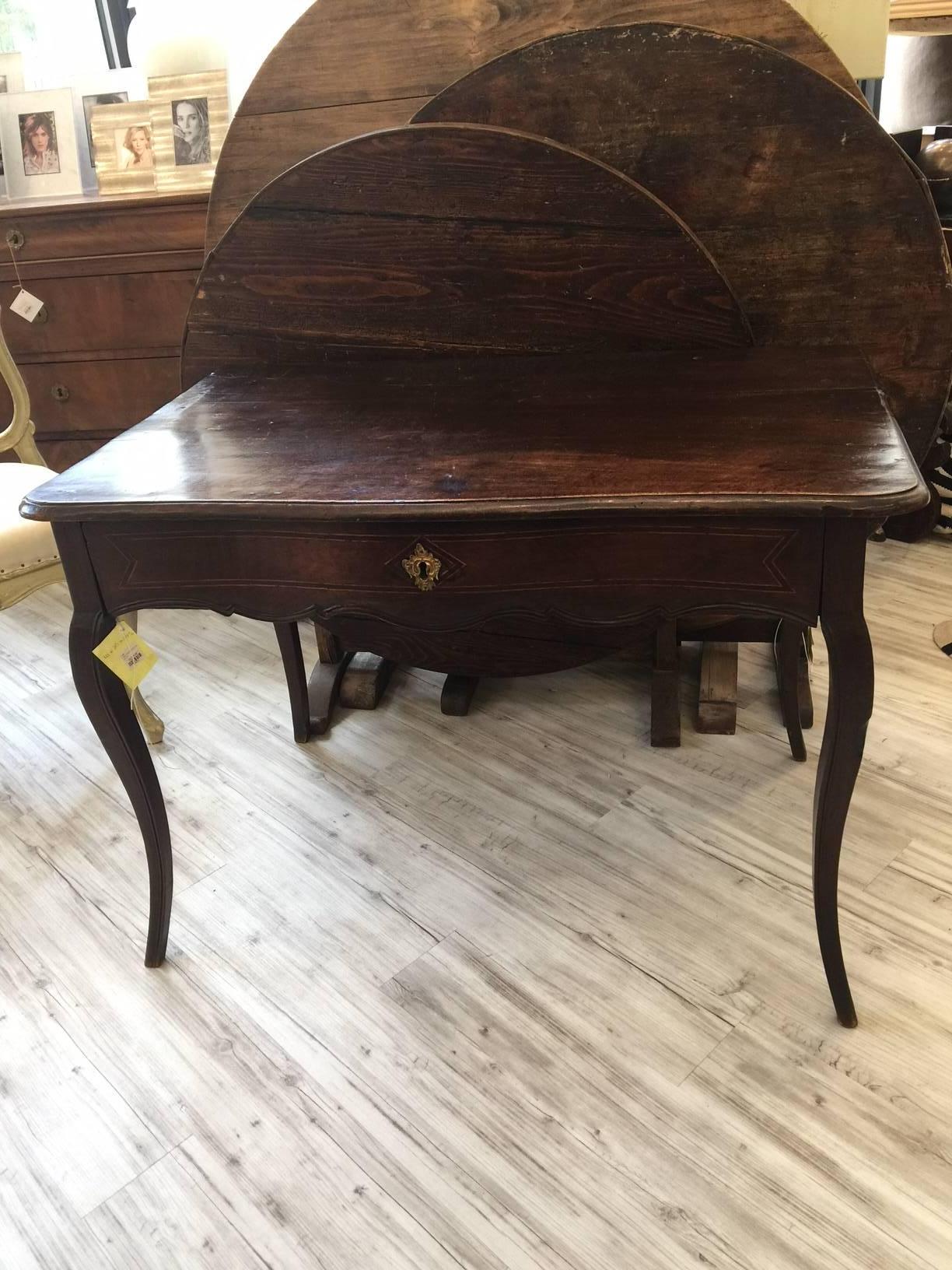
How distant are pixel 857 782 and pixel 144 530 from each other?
1.22m

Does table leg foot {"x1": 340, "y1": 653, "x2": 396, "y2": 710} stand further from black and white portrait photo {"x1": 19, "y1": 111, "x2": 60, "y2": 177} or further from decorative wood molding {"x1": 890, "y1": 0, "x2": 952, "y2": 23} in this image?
decorative wood molding {"x1": 890, "y1": 0, "x2": 952, "y2": 23}

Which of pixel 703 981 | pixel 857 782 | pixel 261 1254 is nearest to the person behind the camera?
pixel 261 1254

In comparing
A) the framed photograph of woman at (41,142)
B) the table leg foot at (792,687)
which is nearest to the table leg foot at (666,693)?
the table leg foot at (792,687)

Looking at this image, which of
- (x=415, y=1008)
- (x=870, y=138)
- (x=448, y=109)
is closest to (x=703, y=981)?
(x=415, y=1008)

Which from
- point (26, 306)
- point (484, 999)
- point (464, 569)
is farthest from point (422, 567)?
point (26, 306)

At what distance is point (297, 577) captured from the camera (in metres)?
1.16

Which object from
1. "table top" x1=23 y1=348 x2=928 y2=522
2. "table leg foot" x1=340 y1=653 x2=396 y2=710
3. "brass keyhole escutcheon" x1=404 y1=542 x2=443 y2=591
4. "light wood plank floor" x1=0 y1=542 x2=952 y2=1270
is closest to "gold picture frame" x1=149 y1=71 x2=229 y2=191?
"table top" x1=23 y1=348 x2=928 y2=522

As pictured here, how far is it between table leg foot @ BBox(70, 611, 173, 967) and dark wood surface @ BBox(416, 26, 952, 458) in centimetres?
96

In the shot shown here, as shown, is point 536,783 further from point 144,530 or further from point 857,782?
point 144,530

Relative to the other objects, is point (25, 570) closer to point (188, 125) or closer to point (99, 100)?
point (188, 125)

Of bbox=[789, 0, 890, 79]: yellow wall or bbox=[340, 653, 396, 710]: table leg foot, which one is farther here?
bbox=[340, 653, 396, 710]: table leg foot

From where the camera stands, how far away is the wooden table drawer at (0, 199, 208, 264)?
2.13 metres

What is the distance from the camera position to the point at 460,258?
5.06 feet

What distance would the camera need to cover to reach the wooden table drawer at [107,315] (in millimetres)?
2227
